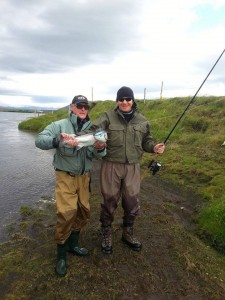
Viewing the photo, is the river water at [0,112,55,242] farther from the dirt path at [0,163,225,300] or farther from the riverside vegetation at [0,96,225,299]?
the dirt path at [0,163,225,300]

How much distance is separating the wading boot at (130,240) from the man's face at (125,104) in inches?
92.8

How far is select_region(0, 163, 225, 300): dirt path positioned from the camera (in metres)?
4.89

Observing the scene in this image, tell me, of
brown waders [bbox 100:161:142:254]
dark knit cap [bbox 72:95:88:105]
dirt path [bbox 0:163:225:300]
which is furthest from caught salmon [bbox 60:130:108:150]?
dirt path [bbox 0:163:225:300]

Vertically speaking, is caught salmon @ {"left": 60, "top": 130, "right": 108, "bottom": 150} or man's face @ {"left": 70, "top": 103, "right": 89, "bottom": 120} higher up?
man's face @ {"left": 70, "top": 103, "right": 89, "bottom": 120}

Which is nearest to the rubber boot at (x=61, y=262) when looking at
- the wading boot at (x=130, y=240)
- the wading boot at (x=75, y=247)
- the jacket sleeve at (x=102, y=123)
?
the wading boot at (x=75, y=247)

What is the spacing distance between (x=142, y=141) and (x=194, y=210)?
12.6 ft

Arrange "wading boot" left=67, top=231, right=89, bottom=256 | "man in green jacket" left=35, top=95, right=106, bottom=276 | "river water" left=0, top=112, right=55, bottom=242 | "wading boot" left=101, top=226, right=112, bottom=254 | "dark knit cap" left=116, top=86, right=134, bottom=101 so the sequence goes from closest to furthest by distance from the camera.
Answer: "man in green jacket" left=35, top=95, right=106, bottom=276
"dark knit cap" left=116, top=86, right=134, bottom=101
"wading boot" left=67, top=231, right=89, bottom=256
"wading boot" left=101, top=226, right=112, bottom=254
"river water" left=0, top=112, right=55, bottom=242

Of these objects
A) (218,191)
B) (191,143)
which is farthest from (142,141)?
(191,143)

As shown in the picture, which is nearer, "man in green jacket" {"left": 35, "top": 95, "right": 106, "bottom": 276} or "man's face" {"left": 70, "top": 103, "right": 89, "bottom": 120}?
"man in green jacket" {"left": 35, "top": 95, "right": 106, "bottom": 276}

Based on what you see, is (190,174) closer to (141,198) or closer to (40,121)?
(141,198)

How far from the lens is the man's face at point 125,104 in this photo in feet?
18.3

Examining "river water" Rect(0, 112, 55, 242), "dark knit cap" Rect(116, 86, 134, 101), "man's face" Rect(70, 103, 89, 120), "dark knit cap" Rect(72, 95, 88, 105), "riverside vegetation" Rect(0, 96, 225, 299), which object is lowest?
"river water" Rect(0, 112, 55, 242)

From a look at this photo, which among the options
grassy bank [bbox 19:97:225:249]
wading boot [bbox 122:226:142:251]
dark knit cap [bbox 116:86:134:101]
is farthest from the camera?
grassy bank [bbox 19:97:225:249]

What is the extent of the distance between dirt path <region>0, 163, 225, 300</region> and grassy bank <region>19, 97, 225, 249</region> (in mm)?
742
